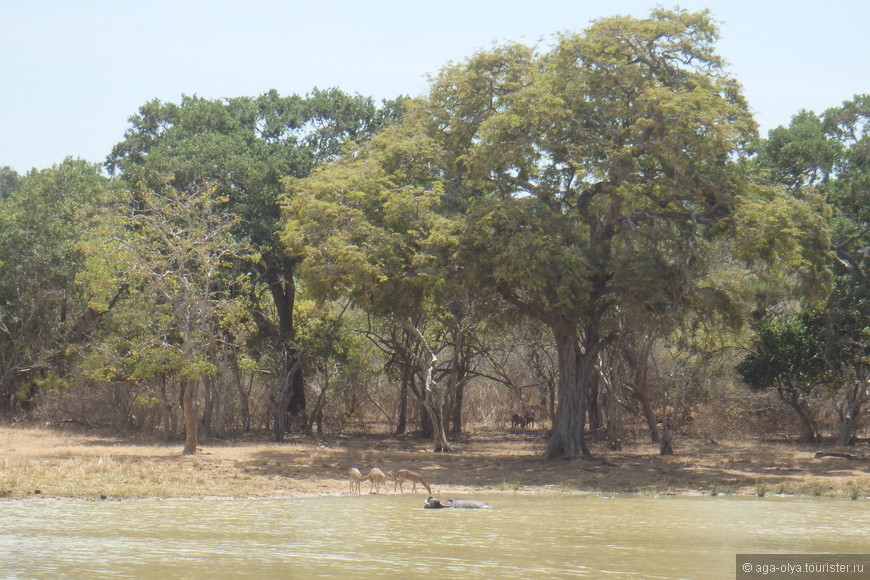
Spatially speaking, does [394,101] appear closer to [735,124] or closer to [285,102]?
[285,102]

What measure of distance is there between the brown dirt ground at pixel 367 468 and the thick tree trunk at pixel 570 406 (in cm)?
59

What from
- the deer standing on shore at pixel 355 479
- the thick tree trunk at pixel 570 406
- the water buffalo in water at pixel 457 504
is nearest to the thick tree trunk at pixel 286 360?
the thick tree trunk at pixel 570 406

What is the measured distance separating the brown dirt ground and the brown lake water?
4.57 ft

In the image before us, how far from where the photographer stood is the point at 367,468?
820 inches

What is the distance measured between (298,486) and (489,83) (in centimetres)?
1042

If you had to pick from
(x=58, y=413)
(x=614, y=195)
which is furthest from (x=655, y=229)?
(x=58, y=413)

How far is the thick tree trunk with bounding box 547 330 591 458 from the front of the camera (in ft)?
74.9

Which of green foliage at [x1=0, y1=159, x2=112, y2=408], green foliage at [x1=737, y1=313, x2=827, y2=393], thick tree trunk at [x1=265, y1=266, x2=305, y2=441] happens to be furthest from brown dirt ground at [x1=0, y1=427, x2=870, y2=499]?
green foliage at [x1=0, y1=159, x2=112, y2=408]

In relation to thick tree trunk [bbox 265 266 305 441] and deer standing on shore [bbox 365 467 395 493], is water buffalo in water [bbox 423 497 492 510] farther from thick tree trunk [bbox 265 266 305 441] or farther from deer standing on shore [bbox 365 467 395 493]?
thick tree trunk [bbox 265 266 305 441]

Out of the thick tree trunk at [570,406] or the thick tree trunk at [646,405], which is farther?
the thick tree trunk at [646,405]

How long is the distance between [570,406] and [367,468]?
5.24 metres

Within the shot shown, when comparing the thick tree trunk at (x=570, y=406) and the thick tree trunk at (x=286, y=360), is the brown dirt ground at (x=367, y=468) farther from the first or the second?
the thick tree trunk at (x=286, y=360)

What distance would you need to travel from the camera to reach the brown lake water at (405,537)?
395 inches

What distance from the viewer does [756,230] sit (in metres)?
19.2
